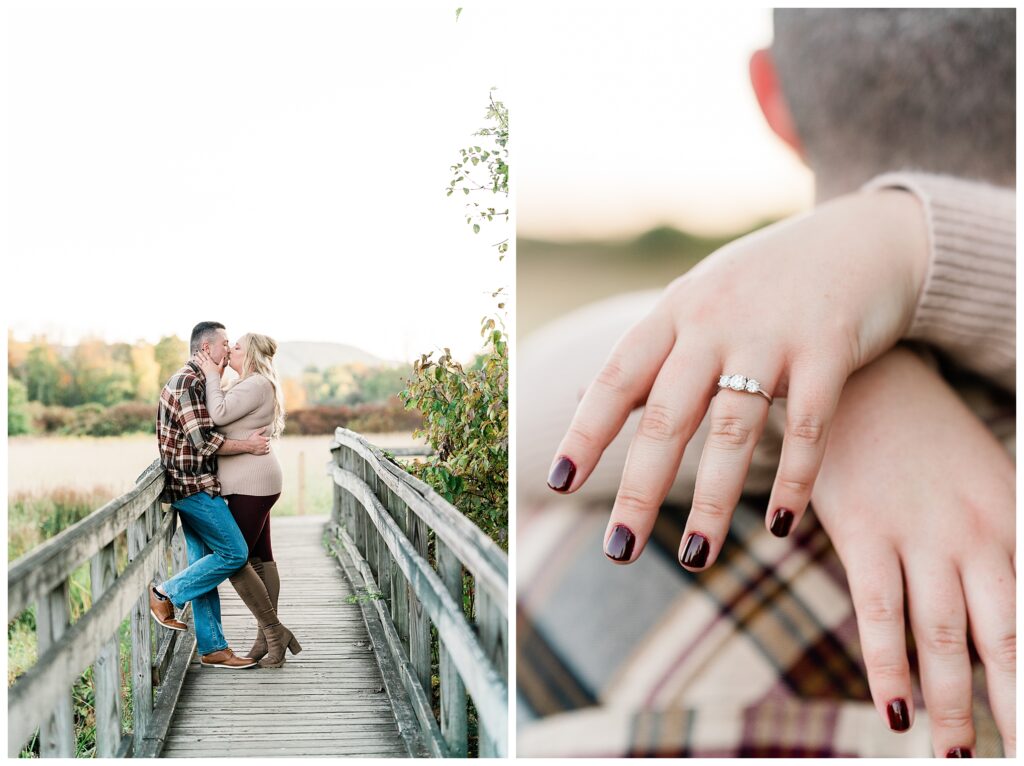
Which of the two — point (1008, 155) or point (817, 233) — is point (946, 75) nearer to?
point (1008, 155)

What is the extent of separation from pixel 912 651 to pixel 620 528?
74 centimetres

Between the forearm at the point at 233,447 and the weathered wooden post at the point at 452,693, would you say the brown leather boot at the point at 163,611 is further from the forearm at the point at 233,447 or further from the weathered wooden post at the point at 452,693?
the weathered wooden post at the point at 452,693

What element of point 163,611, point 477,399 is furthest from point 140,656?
point 477,399

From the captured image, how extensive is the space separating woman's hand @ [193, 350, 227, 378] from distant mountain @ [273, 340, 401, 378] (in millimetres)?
149

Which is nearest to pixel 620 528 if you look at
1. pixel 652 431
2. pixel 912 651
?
pixel 652 431

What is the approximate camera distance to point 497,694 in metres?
2.03

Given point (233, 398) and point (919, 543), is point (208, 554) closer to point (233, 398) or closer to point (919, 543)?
point (233, 398)

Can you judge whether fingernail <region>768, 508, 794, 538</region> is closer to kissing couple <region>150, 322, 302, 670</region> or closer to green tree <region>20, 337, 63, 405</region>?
kissing couple <region>150, 322, 302, 670</region>

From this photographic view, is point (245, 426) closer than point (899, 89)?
No

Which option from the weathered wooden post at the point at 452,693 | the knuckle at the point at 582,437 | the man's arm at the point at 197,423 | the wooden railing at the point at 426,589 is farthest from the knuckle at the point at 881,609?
the man's arm at the point at 197,423

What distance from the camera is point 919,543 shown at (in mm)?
2188

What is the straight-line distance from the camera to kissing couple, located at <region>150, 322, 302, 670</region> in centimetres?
254

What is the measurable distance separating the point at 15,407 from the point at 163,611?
0.68 meters

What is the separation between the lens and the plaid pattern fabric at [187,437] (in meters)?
2.51
